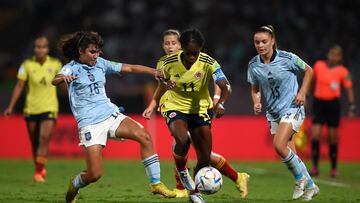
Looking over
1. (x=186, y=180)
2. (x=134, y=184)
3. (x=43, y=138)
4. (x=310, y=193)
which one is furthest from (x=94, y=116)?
(x=43, y=138)

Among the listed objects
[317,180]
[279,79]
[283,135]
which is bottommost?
[317,180]

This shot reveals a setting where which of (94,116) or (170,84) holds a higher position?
(170,84)

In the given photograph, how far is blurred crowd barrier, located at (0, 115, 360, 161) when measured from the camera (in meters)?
20.6

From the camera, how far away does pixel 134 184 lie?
44.9 ft

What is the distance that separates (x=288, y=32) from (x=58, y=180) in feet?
38.3

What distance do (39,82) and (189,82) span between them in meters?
5.66

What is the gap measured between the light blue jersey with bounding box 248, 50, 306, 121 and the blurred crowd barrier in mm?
9690

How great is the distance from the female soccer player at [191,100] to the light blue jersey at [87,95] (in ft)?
2.53

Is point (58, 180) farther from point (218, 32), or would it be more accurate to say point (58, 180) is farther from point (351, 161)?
point (218, 32)

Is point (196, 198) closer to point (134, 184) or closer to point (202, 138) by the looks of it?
point (202, 138)

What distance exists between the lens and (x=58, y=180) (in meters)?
14.5

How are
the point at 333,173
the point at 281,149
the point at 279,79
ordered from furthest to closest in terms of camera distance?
1. the point at 333,173
2. the point at 279,79
3. the point at 281,149

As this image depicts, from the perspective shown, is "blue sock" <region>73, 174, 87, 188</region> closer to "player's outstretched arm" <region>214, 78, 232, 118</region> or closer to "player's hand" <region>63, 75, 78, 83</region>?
"player's hand" <region>63, 75, 78, 83</region>

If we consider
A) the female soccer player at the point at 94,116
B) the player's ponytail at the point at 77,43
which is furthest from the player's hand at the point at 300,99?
the player's ponytail at the point at 77,43
